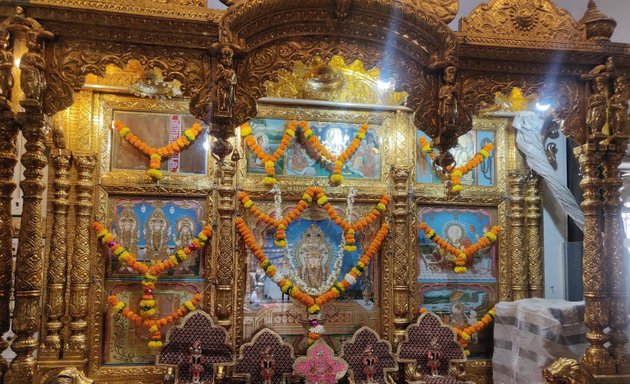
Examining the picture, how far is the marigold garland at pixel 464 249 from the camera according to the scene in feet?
19.6

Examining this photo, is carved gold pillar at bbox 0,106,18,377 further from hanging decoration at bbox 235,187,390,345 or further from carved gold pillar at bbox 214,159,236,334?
hanging decoration at bbox 235,187,390,345

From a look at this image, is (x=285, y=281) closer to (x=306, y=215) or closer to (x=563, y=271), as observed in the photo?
(x=306, y=215)

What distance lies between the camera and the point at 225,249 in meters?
5.58

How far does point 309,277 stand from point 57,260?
2.70 metres

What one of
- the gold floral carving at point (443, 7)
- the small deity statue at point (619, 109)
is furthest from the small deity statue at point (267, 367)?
the small deity statue at point (619, 109)

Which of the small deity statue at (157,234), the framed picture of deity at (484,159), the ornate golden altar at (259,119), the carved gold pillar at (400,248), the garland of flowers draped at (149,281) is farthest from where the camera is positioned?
the framed picture of deity at (484,159)

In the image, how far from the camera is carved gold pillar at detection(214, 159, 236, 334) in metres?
5.52

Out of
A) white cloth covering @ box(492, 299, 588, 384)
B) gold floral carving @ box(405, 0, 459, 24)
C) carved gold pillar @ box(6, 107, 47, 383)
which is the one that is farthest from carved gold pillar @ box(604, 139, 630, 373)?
carved gold pillar @ box(6, 107, 47, 383)

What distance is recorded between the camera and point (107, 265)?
18.1ft

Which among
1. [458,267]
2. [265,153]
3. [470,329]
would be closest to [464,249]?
[458,267]

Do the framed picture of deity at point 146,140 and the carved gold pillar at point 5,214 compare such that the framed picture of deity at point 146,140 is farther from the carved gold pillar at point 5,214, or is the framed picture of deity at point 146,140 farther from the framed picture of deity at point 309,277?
the carved gold pillar at point 5,214

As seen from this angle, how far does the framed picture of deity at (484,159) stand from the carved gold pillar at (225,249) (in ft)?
7.39

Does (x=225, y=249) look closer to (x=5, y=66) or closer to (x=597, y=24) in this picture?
(x=5, y=66)

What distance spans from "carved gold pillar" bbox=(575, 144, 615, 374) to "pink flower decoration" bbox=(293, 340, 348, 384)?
221 centimetres
